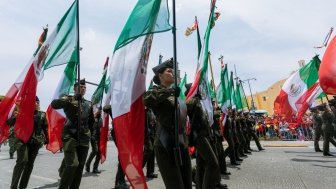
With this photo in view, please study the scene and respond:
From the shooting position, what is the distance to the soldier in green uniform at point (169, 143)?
144 inches

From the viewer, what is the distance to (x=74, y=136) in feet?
19.5

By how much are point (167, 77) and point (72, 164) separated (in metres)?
2.39

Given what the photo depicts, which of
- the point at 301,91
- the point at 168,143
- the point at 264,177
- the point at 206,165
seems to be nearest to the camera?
the point at 168,143

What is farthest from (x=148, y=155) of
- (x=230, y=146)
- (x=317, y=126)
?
(x=317, y=126)

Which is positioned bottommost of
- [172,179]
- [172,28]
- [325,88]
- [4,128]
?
[172,179]

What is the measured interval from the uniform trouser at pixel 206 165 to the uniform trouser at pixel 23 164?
3772 mm

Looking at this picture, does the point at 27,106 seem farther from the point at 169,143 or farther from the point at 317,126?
the point at 317,126

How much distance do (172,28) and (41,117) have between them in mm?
5094

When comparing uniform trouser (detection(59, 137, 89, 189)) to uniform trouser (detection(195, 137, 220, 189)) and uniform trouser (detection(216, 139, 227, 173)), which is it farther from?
uniform trouser (detection(216, 139, 227, 173))

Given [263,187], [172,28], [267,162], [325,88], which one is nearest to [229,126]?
[267,162]

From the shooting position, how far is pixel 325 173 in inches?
318

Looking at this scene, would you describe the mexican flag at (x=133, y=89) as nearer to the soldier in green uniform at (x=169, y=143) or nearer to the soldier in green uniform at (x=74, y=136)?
the soldier in green uniform at (x=169, y=143)

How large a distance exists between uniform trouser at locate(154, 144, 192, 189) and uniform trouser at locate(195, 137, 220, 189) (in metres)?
1.26

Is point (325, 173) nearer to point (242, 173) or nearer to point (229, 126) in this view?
point (242, 173)
